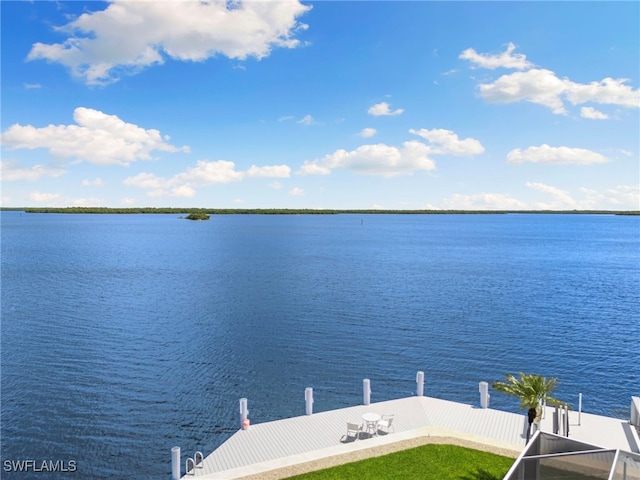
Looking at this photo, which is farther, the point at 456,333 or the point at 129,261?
the point at 129,261

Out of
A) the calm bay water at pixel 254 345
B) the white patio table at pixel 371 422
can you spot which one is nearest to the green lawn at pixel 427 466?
the white patio table at pixel 371 422

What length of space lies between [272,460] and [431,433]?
753 centimetres

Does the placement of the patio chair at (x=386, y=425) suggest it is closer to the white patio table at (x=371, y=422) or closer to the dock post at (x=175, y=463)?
the white patio table at (x=371, y=422)

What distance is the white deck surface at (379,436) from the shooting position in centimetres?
1905

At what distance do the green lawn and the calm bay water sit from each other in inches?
312

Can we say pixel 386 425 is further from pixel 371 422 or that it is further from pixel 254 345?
pixel 254 345

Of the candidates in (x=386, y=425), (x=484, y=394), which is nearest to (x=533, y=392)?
(x=484, y=394)

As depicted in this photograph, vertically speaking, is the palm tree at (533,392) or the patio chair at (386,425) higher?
the palm tree at (533,392)

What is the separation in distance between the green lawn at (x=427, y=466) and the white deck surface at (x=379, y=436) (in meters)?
1.16

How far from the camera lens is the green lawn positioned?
17.2 meters

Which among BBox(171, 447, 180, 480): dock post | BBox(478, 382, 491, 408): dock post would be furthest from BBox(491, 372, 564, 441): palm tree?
BBox(171, 447, 180, 480): dock post

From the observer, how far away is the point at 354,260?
92812 millimetres

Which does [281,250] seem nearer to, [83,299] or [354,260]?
[354,260]

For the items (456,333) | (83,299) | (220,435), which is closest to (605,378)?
(456,333)
